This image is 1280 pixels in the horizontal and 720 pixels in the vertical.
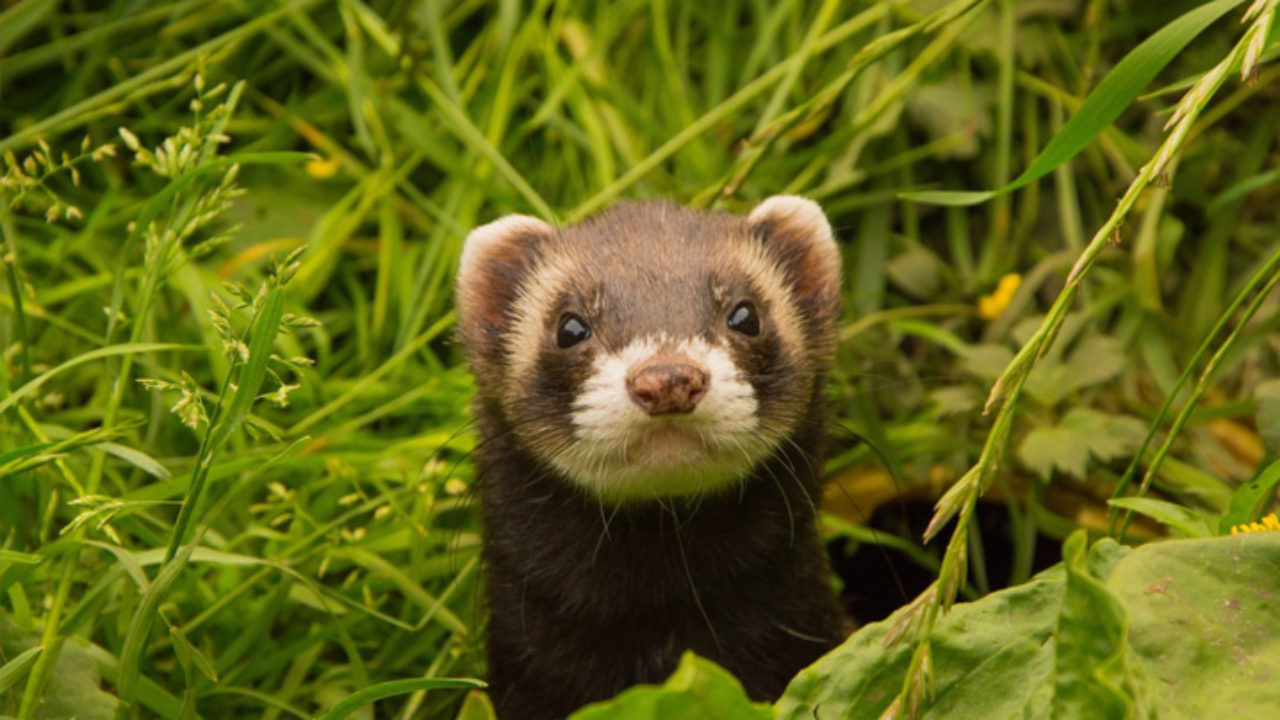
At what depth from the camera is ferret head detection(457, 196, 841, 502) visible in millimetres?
2307

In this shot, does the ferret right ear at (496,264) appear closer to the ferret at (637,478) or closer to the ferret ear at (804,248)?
the ferret at (637,478)

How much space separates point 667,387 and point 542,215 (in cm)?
129

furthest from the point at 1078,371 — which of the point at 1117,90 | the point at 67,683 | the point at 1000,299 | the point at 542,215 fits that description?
the point at 67,683

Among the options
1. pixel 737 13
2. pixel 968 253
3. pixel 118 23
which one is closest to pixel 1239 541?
pixel 968 253

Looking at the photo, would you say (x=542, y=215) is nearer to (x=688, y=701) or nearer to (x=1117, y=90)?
(x=1117, y=90)

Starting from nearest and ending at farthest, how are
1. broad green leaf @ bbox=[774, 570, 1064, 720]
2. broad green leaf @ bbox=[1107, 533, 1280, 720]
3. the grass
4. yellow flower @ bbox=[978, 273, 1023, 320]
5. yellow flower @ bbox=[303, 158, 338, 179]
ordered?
broad green leaf @ bbox=[1107, 533, 1280, 720] → broad green leaf @ bbox=[774, 570, 1064, 720] → the grass → yellow flower @ bbox=[978, 273, 1023, 320] → yellow flower @ bbox=[303, 158, 338, 179]

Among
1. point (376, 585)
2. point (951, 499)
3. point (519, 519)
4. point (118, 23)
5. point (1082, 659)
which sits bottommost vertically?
point (376, 585)

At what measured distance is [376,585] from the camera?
311 centimetres

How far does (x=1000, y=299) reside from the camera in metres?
3.74

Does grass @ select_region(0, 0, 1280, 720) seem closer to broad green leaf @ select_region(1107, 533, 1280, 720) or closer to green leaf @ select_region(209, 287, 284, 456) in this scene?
green leaf @ select_region(209, 287, 284, 456)

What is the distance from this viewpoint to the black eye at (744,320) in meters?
2.55

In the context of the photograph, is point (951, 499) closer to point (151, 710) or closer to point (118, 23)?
point (151, 710)

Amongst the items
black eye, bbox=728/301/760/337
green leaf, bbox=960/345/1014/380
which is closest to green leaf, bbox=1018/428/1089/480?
green leaf, bbox=960/345/1014/380

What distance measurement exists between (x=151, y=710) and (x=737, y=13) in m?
2.34
